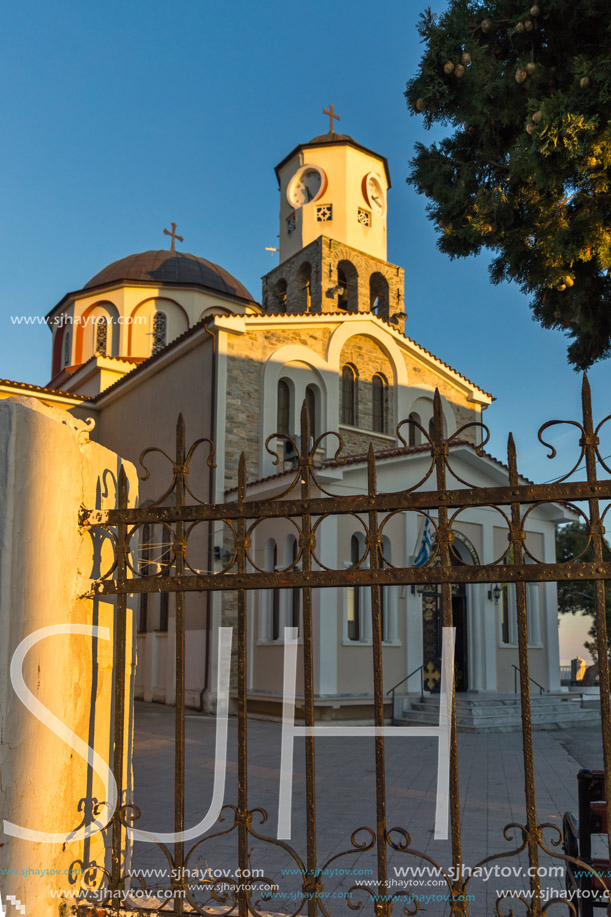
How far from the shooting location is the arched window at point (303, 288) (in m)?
21.1

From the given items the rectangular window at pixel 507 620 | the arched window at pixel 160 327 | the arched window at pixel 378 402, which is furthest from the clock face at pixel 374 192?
the rectangular window at pixel 507 620

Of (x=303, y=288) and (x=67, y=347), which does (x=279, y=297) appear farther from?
(x=67, y=347)

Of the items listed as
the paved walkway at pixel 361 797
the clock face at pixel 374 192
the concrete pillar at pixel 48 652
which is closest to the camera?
the concrete pillar at pixel 48 652

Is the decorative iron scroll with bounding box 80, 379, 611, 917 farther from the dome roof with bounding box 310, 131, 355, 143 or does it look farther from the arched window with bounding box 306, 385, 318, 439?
the dome roof with bounding box 310, 131, 355, 143

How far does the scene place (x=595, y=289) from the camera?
6.79 meters

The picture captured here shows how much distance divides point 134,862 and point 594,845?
3628 millimetres

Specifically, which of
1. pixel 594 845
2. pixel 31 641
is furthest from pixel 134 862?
pixel 594 845

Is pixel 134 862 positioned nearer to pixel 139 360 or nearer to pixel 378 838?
pixel 378 838

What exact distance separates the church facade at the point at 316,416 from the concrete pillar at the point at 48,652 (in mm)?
8034

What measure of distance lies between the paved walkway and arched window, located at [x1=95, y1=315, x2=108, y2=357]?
1451 cm

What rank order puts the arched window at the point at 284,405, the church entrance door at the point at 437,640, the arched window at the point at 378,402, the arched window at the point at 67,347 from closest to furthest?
the church entrance door at the point at 437,640 < the arched window at the point at 284,405 < the arched window at the point at 378,402 < the arched window at the point at 67,347

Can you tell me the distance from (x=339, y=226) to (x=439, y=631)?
11309mm

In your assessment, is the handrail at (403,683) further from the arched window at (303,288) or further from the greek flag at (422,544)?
the arched window at (303,288)

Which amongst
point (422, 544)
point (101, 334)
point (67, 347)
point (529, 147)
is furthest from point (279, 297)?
point (529, 147)
